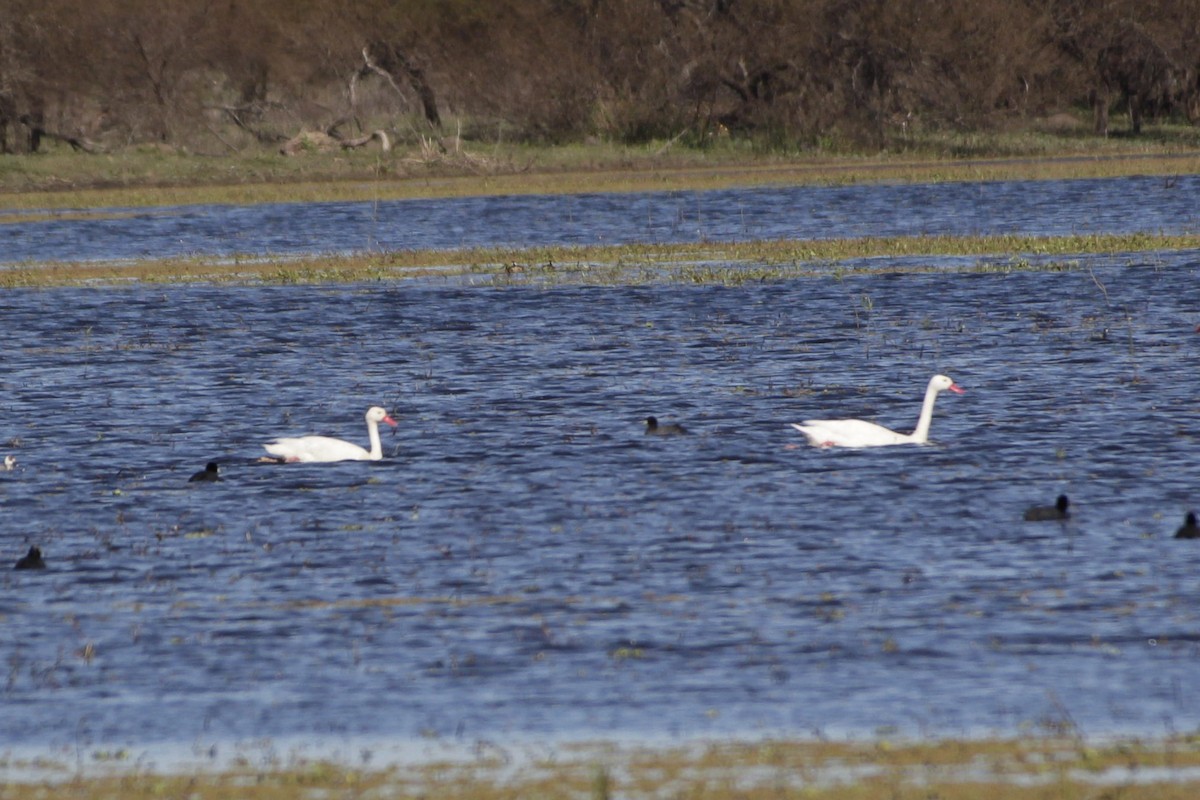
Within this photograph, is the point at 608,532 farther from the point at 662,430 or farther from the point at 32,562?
the point at 662,430

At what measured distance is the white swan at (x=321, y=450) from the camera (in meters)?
17.4

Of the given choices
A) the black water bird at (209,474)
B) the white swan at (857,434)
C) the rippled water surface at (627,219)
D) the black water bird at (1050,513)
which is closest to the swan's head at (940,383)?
the white swan at (857,434)

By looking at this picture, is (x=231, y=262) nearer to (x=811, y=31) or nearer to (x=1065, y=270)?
(x=1065, y=270)

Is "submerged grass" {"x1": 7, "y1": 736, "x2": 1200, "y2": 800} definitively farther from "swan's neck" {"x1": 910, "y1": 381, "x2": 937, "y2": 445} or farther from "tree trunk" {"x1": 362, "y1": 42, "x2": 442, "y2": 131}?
"tree trunk" {"x1": 362, "y1": 42, "x2": 442, "y2": 131}

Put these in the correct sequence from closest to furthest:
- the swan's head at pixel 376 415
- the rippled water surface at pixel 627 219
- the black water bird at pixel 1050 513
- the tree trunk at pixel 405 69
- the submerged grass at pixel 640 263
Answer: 1. the black water bird at pixel 1050 513
2. the swan's head at pixel 376 415
3. the submerged grass at pixel 640 263
4. the rippled water surface at pixel 627 219
5. the tree trunk at pixel 405 69

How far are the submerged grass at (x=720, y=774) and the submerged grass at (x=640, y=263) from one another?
75.3 ft

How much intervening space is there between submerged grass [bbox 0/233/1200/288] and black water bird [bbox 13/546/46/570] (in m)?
19.4

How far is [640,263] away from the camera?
35375 millimetres

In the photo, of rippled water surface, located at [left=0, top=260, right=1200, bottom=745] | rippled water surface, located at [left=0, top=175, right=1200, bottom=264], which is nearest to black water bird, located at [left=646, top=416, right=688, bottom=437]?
rippled water surface, located at [left=0, top=260, right=1200, bottom=745]

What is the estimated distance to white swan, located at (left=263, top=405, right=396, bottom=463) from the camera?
1741 cm

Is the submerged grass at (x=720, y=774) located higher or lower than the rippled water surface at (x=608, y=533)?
higher

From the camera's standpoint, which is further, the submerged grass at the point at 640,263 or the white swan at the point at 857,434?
the submerged grass at the point at 640,263

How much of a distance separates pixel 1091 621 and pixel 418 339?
1655 centimetres

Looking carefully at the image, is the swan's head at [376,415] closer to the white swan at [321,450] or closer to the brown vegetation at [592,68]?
the white swan at [321,450]
